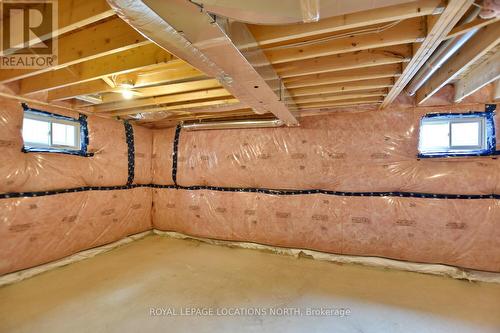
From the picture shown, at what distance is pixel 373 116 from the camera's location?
2998 millimetres

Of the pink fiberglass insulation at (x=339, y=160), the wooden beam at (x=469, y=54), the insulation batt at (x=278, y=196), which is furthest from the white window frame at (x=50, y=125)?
the wooden beam at (x=469, y=54)

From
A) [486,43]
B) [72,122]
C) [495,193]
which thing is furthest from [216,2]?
[495,193]

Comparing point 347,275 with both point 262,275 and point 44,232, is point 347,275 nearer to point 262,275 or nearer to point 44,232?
point 262,275

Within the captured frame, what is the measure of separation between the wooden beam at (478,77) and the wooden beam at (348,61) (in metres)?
0.81

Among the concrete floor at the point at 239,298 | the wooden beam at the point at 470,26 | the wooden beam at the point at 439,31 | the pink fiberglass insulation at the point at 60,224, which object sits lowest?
the concrete floor at the point at 239,298

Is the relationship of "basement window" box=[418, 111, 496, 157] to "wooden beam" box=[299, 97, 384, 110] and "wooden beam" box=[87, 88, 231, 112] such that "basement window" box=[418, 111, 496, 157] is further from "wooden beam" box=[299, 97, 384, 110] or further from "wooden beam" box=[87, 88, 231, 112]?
"wooden beam" box=[87, 88, 231, 112]

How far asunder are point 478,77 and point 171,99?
3055mm

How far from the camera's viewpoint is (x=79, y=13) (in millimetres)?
1330

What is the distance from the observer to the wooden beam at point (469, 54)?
1403 millimetres

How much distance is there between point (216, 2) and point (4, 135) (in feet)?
9.68

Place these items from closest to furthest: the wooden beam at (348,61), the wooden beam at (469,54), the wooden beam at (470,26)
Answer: the wooden beam at (470,26) → the wooden beam at (469,54) → the wooden beam at (348,61)

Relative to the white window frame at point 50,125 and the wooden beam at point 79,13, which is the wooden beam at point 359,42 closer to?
the wooden beam at point 79,13

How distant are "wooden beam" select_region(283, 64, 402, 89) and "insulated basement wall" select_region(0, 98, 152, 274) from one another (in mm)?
2930

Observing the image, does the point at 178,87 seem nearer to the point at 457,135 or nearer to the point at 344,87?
the point at 344,87
